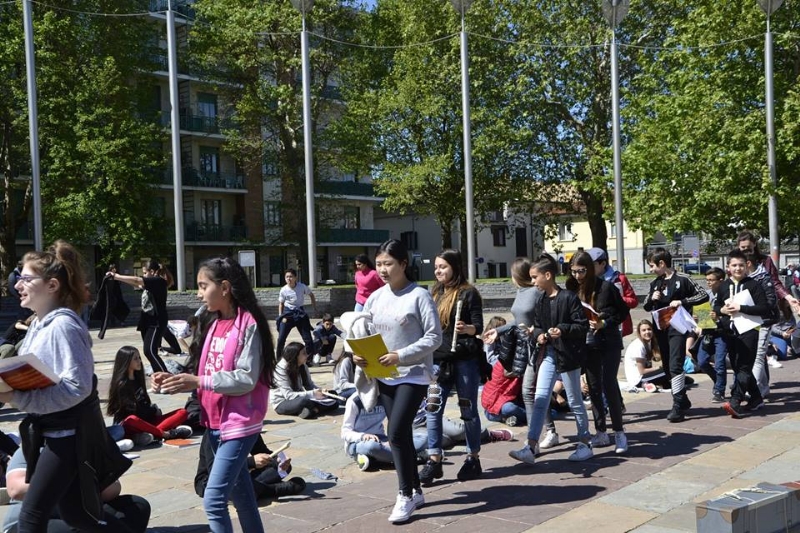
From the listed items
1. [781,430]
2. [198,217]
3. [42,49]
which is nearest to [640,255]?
[198,217]

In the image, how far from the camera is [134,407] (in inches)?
327

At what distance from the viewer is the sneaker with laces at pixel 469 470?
6504mm

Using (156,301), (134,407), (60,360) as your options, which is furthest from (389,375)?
(156,301)

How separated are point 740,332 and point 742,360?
32 centimetres

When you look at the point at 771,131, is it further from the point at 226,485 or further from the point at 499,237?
the point at 499,237

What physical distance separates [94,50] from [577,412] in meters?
32.1

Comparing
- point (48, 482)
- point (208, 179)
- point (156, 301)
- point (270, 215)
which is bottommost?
point (48, 482)

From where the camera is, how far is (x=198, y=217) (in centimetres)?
4862

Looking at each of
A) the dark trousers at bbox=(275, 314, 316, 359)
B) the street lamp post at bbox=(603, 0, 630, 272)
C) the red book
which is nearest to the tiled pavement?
the red book

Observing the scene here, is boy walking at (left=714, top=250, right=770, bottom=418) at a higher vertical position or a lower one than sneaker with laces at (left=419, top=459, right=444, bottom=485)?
higher

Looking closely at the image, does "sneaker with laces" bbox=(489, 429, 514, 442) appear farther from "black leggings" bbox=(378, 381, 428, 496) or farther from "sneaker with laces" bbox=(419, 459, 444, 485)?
"black leggings" bbox=(378, 381, 428, 496)

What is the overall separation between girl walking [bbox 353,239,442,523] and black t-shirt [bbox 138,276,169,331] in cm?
739

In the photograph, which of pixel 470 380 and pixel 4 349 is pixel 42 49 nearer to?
pixel 4 349

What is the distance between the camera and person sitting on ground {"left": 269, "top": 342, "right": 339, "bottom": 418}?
962 cm
